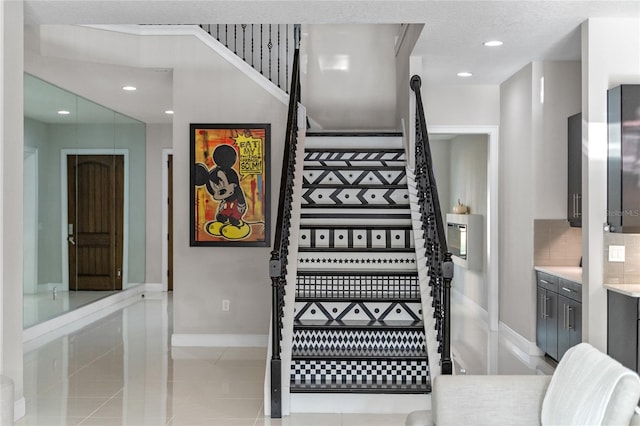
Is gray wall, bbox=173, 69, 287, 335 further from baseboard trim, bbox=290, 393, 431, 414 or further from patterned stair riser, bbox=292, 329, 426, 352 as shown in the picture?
baseboard trim, bbox=290, 393, 431, 414

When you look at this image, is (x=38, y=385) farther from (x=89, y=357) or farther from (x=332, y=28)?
(x=332, y=28)

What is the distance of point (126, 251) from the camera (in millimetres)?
10289

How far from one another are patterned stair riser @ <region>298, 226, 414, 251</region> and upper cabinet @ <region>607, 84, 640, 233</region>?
182cm

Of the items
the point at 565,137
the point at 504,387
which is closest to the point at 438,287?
the point at 504,387

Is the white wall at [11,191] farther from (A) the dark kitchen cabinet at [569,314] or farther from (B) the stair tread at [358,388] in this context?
(A) the dark kitchen cabinet at [569,314]

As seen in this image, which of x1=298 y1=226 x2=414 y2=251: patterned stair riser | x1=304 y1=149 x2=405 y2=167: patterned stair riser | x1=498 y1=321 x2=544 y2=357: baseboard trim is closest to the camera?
x1=298 y1=226 x2=414 y2=251: patterned stair riser

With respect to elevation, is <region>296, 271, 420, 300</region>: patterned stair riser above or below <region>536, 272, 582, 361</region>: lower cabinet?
above

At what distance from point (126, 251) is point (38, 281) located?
2.96 metres

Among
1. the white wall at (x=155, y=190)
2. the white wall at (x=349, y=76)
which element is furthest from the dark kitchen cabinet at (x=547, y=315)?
the white wall at (x=155, y=190)

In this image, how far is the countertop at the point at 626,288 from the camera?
4348mm

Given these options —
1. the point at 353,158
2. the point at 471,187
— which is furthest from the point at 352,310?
the point at 471,187

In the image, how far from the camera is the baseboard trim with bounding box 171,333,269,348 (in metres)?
6.95

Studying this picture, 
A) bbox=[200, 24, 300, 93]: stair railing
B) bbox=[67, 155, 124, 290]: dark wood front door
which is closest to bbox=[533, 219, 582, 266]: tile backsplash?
bbox=[200, 24, 300, 93]: stair railing

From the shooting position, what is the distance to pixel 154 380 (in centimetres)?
550
